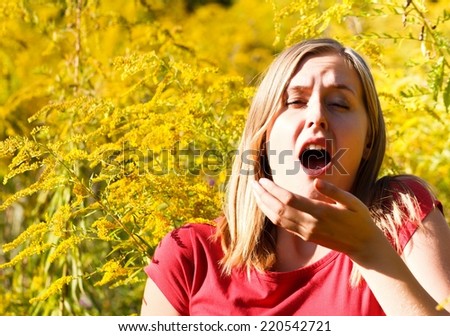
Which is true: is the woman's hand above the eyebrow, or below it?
below

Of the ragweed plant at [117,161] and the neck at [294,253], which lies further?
the ragweed plant at [117,161]

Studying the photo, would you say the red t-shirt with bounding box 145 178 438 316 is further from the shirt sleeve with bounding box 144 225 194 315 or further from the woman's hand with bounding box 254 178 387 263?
the woman's hand with bounding box 254 178 387 263

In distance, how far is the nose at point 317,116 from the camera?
189 cm

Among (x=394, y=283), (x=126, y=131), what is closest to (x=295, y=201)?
(x=394, y=283)

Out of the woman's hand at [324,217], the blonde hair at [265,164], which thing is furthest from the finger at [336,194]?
the blonde hair at [265,164]

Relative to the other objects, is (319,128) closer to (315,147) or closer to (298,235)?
(315,147)

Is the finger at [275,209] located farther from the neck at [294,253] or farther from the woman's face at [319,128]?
the neck at [294,253]

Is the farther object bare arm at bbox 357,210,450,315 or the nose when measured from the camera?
the nose

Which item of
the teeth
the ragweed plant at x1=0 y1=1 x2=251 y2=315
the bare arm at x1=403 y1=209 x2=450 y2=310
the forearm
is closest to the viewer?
the forearm

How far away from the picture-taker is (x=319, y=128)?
6.20 feet

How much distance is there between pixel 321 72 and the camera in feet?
6.57

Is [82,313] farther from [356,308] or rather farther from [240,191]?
[356,308]

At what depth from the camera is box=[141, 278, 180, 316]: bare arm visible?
2.04m

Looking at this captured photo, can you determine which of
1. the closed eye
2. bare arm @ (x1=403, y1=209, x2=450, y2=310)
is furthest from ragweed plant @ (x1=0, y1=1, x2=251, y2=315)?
bare arm @ (x1=403, y1=209, x2=450, y2=310)
